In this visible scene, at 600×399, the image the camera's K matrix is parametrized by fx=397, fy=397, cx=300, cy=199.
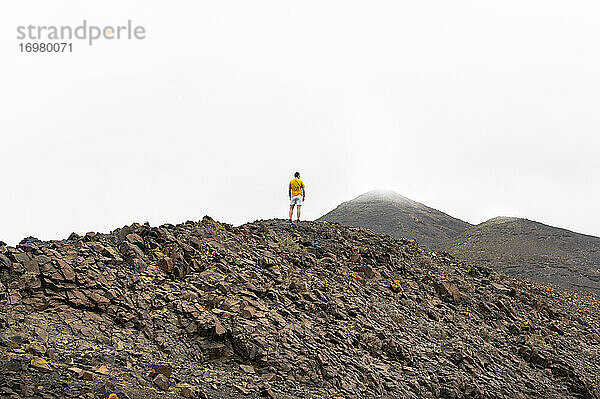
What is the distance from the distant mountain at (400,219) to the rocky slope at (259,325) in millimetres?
29731

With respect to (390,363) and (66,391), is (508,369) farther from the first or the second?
(66,391)

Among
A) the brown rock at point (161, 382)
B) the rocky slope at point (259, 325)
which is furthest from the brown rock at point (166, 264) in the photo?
the brown rock at point (161, 382)

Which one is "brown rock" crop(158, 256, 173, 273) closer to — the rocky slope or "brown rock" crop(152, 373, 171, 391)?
the rocky slope

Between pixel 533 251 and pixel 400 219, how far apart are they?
15.6 metres

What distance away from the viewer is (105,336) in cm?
579

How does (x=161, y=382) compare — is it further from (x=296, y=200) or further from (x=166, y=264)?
(x=296, y=200)

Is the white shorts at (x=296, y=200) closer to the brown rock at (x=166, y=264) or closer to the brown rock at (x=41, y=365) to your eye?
the brown rock at (x=166, y=264)

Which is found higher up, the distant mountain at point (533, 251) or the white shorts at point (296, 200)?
the white shorts at point (296, 200)

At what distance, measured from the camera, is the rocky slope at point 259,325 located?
17.5 feet

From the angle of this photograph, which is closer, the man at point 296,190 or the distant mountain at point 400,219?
the man at point 296,190

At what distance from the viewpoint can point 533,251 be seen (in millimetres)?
34938

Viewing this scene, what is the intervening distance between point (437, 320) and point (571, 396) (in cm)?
335

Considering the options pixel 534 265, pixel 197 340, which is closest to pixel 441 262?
pixel 197 340

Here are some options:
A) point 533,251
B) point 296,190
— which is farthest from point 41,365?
point 533,251
